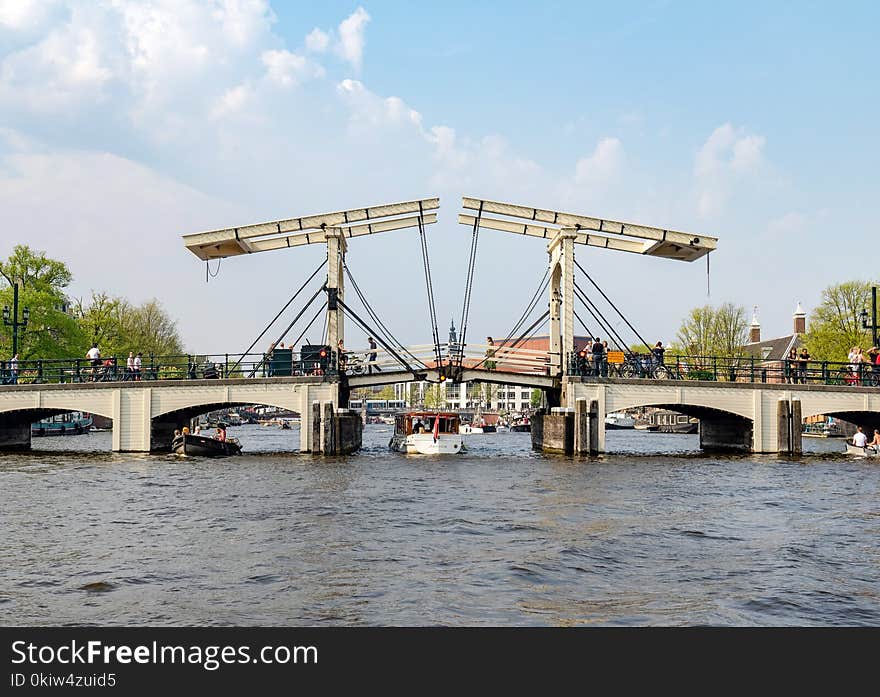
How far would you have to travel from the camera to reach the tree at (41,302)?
47188 millimetres

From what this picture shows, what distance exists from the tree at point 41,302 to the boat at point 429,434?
23.4 metres

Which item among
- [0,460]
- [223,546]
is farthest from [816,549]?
[0,460]

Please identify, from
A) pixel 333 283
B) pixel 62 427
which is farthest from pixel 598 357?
pixel 62 427

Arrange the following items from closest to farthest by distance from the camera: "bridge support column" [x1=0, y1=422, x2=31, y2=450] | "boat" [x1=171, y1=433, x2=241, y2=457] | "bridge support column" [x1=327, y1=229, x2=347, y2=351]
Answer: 1. "boat" [x1=171, y1=433, x2=241, y2=457]
2. "bridge support column" [x1=327, y1=229, x2=347, y2=351]
3. "bridge support column" [x1=0, y1=422, x2=31, y2=450]

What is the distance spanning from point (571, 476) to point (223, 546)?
465 inches

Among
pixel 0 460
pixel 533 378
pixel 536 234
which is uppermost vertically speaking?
pixel 536 234

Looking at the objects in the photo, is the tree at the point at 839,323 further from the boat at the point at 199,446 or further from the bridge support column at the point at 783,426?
the boat at the point at 199,446

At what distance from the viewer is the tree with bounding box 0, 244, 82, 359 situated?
47.2 meters

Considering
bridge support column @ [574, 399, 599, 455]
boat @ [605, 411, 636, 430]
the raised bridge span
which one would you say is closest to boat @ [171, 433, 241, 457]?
the raised bridge span

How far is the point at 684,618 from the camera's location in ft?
26.0

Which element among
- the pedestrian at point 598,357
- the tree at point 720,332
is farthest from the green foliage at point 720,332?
the pedestrian at point 598,357

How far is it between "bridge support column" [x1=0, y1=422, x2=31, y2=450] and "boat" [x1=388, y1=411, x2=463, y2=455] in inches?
636

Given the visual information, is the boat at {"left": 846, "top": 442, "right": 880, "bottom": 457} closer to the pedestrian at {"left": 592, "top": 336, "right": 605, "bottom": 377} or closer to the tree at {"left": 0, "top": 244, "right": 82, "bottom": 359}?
the pedestrian at {"left": 592, "top": 336, "right": 605, "bottom": 377}
